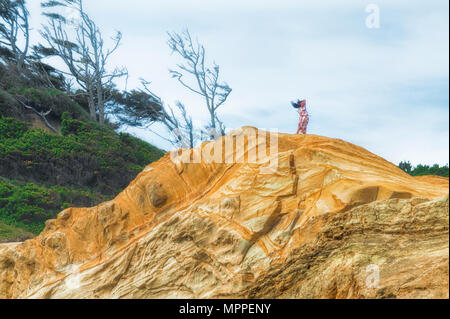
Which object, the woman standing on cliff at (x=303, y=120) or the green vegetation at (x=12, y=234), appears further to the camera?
the green vegetation at (x=12, y=234)

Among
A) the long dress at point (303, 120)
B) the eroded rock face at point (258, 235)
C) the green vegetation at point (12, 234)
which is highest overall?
the long dress at point (303, 120)

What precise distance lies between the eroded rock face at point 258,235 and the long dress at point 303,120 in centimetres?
223

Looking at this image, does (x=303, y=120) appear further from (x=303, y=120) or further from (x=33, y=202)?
(x=33, y=202)

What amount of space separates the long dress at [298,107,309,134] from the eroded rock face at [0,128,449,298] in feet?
7.33

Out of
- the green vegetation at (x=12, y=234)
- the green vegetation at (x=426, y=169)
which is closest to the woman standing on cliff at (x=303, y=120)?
the green vegetation at (x=426, y=169)

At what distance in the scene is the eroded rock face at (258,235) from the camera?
13.8 feet

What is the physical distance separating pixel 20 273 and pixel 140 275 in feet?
7.25

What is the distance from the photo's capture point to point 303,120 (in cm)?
848

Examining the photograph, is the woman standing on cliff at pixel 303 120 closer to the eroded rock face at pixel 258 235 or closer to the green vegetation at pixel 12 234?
the eroded rock face at pixel 258 235

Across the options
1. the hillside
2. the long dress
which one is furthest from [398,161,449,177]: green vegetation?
the hillside

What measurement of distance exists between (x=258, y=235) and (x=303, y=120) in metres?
3.98

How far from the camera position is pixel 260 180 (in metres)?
5.27
